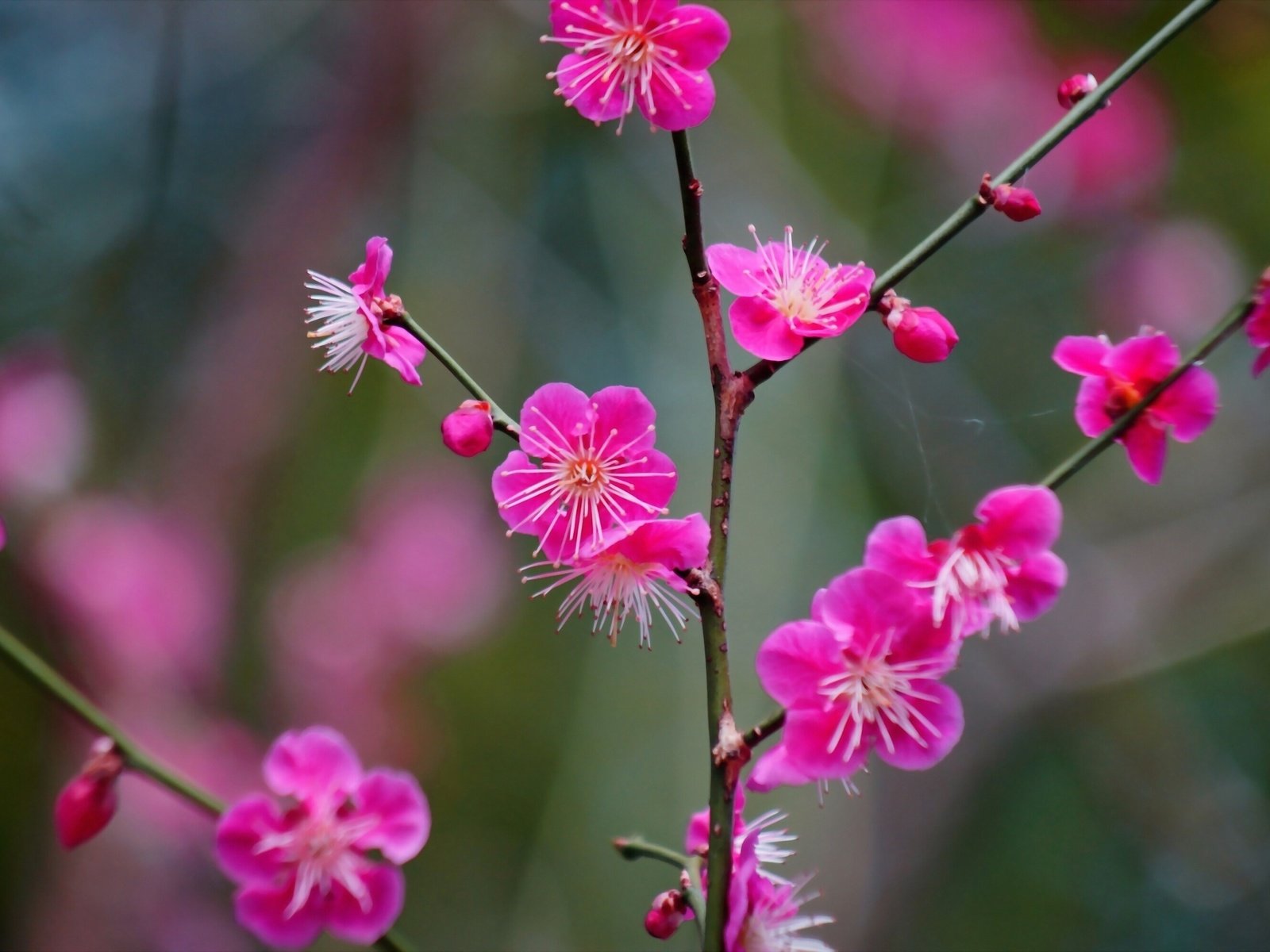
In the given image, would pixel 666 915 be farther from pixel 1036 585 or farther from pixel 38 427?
pixel 38 427

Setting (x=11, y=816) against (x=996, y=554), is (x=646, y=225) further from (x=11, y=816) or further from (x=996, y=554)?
(x=996, y=554)

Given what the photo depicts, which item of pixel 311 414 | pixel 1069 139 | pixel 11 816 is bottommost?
pixel 11 816

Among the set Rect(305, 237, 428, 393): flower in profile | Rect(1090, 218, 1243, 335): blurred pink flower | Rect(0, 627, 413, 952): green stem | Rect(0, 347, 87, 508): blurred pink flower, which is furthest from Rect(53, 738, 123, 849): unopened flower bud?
Rect(1090, 218, 1243, 335): blurred pink flower

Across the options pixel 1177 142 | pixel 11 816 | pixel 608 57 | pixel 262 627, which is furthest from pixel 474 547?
pixel 1177 142

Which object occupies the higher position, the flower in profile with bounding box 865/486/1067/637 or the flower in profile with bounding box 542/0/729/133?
the flower in profile with bounding box 542/0/729/133

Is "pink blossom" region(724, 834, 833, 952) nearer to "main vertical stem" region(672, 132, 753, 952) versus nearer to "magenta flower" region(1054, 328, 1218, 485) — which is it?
"main vertical stem" region(672, 132, 753, 952)

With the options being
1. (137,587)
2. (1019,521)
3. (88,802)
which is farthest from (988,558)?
(137,587)
